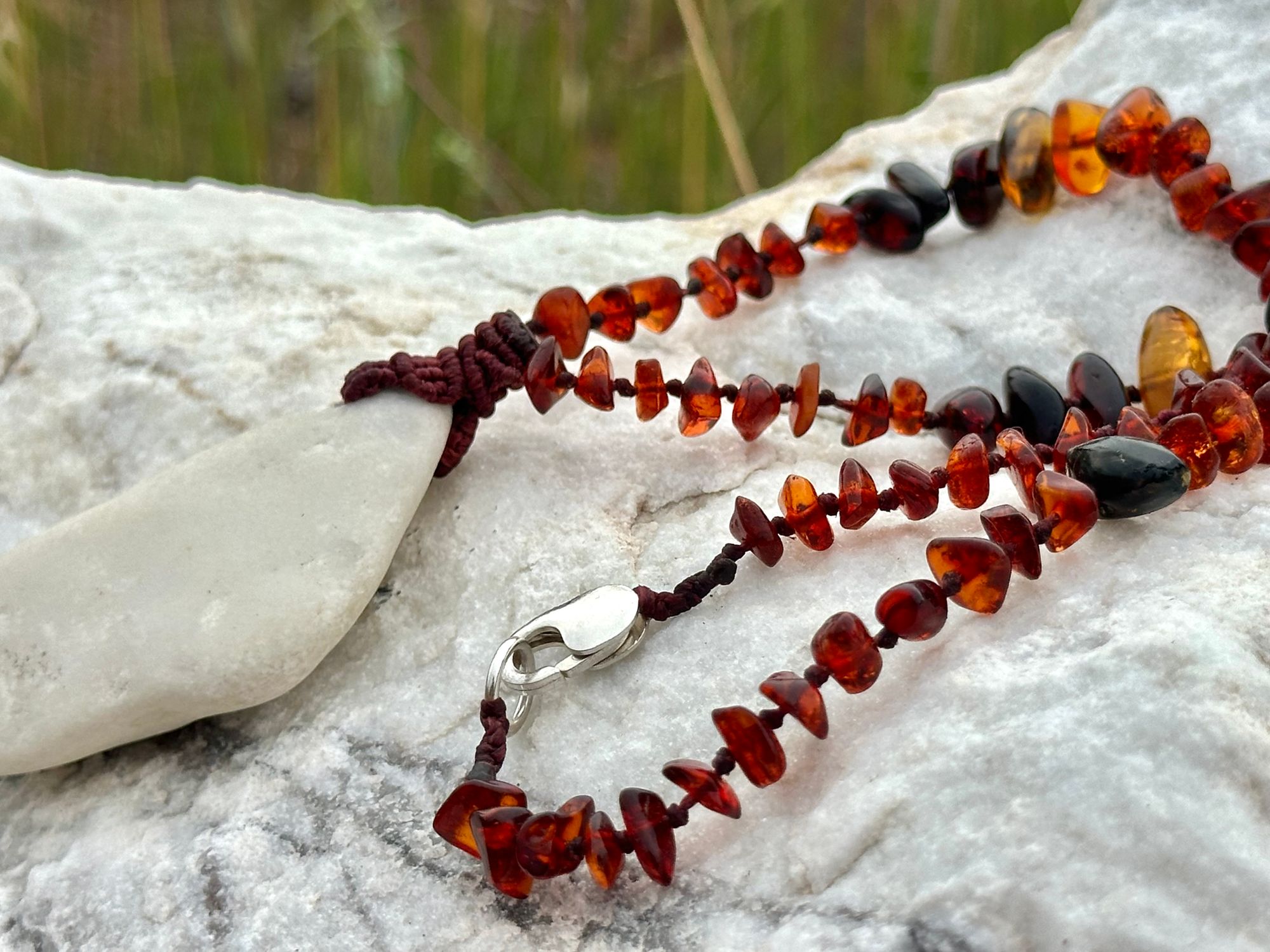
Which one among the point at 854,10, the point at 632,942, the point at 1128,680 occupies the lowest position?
the point at 632,942

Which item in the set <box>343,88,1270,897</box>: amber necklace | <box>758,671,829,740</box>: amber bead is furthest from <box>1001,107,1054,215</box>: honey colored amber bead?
<box>758,671,829,740</box>: amber bead

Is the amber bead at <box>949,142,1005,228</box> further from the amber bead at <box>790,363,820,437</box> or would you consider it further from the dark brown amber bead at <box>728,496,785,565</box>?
the dark brown amber bead at <box>728,496,785,565</box>

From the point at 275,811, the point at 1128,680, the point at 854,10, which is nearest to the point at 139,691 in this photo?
the point at 275,811

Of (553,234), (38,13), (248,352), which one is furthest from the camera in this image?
(38,13)

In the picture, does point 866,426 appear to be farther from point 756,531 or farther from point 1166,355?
point 1166,355

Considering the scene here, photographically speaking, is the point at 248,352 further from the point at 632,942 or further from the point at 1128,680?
the point at 1128,680

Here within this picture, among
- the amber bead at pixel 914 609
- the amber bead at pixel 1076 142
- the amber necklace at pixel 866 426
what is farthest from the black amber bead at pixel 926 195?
the amber bead at pixel 914 609

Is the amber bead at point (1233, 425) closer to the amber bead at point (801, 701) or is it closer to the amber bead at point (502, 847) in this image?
the amber bead at point (801, 701)
